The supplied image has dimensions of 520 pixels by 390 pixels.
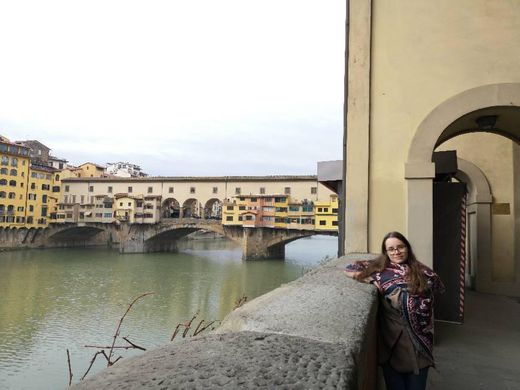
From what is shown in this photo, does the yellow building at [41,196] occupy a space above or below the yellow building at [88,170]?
below

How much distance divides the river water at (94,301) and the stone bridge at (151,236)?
2113mm

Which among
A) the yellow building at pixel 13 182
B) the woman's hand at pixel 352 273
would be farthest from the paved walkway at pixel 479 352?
the yellow building at pixel 13 182

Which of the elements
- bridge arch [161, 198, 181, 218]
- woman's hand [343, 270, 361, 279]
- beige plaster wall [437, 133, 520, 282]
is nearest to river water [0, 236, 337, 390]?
woman's hand [343, 270, 361, 279]

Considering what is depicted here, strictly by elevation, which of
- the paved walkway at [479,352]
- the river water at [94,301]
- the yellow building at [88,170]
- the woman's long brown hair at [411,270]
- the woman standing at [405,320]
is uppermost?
the yellow building at [88,170]

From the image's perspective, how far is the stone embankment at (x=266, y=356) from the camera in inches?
33.7

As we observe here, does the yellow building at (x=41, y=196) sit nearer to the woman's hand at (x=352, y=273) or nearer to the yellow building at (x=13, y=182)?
the yellow building at (x=13, y=182)

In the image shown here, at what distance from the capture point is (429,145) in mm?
3807

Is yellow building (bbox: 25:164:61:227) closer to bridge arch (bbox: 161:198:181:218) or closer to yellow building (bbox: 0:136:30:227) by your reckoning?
yellow building (bbox: 0:136:30:227)

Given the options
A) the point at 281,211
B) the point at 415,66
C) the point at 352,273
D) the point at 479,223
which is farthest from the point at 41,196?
the point at 352,273

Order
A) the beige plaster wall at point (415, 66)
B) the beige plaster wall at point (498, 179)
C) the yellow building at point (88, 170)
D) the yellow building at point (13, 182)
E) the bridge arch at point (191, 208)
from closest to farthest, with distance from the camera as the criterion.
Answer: the beige plaster wall at point (415, 66) < the beige plaster wall at point (498, 179) < the yellow building at point (13, 182) < the bridge arch at point (191, 208) < the yellow building at point (88, 170)

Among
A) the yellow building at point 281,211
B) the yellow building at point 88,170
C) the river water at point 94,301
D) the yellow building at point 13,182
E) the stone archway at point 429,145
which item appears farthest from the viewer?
the yellow building at point 88,170

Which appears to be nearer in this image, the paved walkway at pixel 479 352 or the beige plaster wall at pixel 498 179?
the paved walkway at pixel 479 352

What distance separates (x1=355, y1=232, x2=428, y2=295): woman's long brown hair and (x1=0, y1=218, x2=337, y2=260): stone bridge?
28035 millimetres

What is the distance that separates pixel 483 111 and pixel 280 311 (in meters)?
3.38
